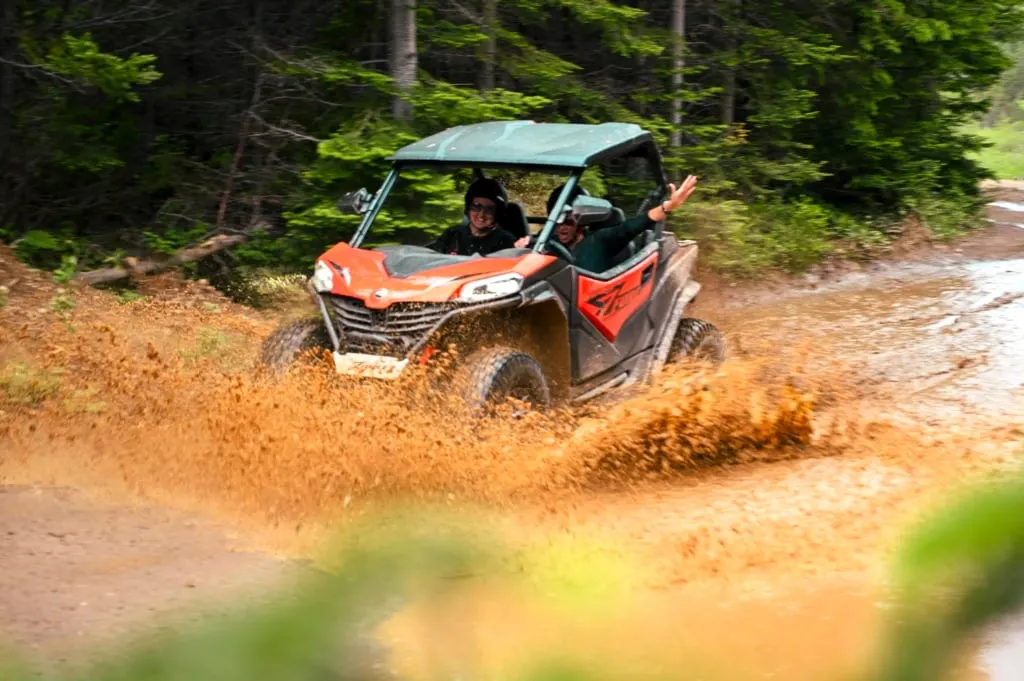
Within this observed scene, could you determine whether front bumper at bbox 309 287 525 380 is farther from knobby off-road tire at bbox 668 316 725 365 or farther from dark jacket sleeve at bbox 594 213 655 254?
knobby off-road tire at bbox 668 316 725 365

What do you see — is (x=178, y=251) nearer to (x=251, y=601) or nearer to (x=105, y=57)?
(x=105, y=57)

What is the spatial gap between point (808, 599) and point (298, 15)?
9.52 metres

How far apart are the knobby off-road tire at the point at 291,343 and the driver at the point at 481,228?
4.14 feet

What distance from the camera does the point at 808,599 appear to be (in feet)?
14.7

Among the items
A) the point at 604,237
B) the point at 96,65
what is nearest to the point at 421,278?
the point at 604,237

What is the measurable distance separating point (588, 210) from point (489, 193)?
1.23 meters

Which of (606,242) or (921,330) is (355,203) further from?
(921,330)

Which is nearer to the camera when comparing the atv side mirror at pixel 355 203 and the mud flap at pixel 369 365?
the mud flap at pixel 369 365

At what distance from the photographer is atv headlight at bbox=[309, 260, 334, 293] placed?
22.0ft

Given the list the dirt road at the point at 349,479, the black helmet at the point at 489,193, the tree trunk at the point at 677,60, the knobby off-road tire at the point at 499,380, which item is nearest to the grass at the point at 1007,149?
the tree trunk at the point at 677,60

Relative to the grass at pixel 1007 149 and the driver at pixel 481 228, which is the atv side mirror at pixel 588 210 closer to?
the driver at pixel 481 228

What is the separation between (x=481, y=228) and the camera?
771cm

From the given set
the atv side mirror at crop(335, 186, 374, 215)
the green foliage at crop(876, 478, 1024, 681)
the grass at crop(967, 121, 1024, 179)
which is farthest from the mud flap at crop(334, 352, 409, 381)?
the grass at crop(967, 121, 1024, 179)

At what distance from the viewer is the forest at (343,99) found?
10844mm
